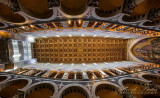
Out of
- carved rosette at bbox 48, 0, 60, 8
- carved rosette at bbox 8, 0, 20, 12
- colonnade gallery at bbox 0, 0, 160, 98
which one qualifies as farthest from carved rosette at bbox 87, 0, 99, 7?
carved rosette at bbox 8, 0, 20, 12

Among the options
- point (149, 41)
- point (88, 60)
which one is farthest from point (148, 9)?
point (88, 60)

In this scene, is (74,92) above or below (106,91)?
above

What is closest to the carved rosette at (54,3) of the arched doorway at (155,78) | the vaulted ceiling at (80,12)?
the vaulted ceiling at (80,12)

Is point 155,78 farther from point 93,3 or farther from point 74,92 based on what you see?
point 93,3

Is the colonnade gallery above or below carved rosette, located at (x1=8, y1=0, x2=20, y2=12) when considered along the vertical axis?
below

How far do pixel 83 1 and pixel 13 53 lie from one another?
56.5 feet

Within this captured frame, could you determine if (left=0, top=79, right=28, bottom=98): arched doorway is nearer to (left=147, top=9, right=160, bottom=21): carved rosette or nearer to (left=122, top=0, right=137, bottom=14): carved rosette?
(left=122, top=0, right=137, bottom=14): carved rosette

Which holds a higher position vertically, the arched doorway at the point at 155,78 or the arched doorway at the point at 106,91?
the arched doorway at the point at 155,78

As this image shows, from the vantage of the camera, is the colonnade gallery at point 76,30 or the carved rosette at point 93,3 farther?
the colonnade gallery at point 76,30

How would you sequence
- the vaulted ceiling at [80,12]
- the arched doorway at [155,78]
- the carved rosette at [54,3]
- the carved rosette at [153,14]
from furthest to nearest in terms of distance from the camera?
the arched doorway at [155,78]
the carved rosette at [153,14]
the vaulted ceiling at [80,12]
the carved rosette at [54,3]

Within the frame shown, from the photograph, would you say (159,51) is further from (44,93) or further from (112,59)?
(44,93)

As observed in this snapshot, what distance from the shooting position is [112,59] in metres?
21.3

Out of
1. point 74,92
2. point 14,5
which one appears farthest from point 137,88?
point 14,5

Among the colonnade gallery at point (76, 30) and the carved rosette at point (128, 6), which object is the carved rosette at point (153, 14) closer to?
the colonnade gallery at point (76, 30)
